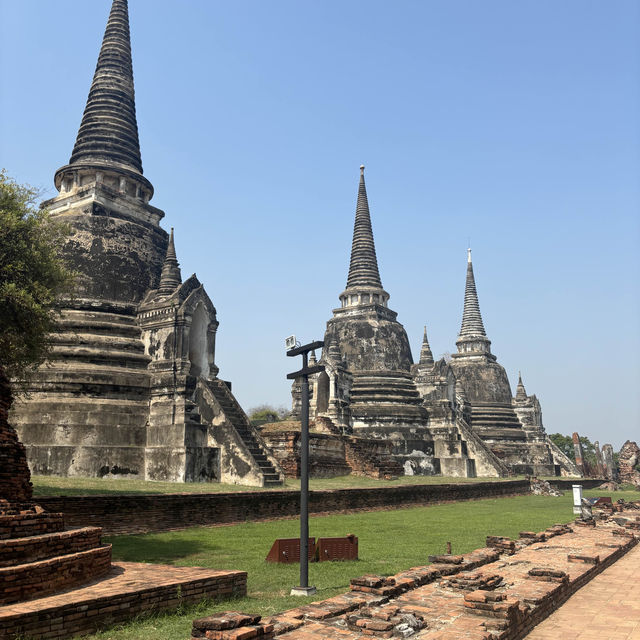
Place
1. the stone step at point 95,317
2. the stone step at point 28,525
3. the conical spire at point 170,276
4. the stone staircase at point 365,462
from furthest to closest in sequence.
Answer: the stone staircase at point 365,462 < the conical spire at point 170,276 < the stone step at point 95,317 < the stone step at point 28,525

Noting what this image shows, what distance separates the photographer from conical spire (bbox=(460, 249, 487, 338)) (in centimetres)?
4669

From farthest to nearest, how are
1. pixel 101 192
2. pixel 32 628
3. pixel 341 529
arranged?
pixel 101 192 → pixel 341 529 → pixel 32 628

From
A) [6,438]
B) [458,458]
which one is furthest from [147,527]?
[458,458]

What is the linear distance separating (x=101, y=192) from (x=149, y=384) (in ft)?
23.4

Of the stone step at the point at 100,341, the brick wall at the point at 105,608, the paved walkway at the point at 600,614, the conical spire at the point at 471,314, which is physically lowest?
the paved walkway at the point at 600,614

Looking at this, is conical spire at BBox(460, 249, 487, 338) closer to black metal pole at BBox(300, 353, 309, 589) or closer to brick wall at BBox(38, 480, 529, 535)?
brick wall at BBox(38, 480, 529, 535)

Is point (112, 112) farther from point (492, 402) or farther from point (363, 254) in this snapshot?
point (492, 402)

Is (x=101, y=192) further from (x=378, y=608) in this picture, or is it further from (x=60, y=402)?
(x=378, y=608)

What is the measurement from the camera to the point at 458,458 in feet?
102

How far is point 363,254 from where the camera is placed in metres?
37.6

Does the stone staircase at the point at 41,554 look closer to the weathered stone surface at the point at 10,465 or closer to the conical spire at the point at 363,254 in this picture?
the weathered stone surface at the point at 10,465

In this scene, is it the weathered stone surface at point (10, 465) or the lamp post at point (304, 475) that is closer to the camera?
the weathered stone surface at point (10, 465)

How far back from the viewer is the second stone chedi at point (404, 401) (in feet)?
102

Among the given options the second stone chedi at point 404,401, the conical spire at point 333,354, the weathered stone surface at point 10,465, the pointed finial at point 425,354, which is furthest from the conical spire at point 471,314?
the weathered stone surface at point 10,465
